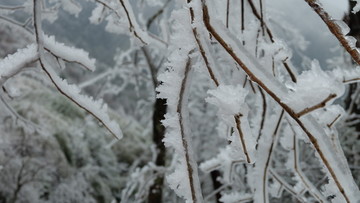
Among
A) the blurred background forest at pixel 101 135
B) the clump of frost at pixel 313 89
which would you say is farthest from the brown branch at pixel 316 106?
the blurred background forest at pixel 101 135

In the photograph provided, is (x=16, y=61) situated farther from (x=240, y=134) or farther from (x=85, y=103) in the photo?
(x=240, y=134)

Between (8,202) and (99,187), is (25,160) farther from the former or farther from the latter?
(99,187)

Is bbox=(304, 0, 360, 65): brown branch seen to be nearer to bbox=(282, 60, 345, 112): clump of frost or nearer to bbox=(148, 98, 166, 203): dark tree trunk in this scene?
bbox=(282, 60, 345, 112): clump of frost

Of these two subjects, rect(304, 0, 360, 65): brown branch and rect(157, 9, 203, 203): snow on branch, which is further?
rect(157, 9, 203, 203): snow on branch

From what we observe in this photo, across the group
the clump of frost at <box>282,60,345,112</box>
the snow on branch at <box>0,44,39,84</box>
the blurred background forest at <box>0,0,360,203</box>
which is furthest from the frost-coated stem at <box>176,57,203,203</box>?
the blurred background forest at <box>0,0,360,203</box>

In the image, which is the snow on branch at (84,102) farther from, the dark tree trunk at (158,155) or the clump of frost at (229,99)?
the dark tree trunk at (158,155)

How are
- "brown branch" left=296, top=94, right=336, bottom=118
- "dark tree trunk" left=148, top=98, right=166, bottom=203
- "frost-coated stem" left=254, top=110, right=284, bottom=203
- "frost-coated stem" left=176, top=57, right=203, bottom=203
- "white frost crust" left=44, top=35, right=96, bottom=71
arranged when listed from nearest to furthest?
1. "brown branch" left=296, top=94, right=336, bottom=118
2. "frost-coated stem" left=176, top=57, right=203, bottom=203
3. "frost-coated stem" left=254, top=110, right=284, bottom=203
4. "white frost crust" left=44, top=35, right=96, bottom=71
5. "dark tree trunk" left=148, top=98, right=166, bottom=203
